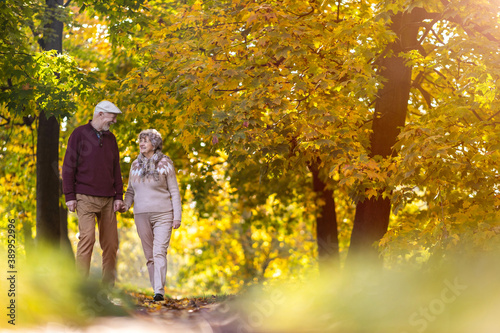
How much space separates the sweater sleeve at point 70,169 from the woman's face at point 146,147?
85 centimetres

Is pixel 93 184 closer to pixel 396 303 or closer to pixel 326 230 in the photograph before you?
pixel 396 303

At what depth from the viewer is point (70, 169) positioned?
750cm

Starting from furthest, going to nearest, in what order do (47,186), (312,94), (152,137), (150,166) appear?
1. (47,186)
2. (312,94)
3. (152,137)
4. (150,166)

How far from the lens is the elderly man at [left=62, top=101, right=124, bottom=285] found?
296 inches

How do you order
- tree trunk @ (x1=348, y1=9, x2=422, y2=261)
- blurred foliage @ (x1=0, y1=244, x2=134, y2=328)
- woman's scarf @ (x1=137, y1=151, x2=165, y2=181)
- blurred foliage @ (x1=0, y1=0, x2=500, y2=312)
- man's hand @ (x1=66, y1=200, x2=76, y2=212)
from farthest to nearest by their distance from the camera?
1. tree trunk @ (x1=348, y1=9, x2=422, y2=261)
2. blurred foliage @ (x1=0, y1=0, x2=500, y2=312)
3. woman's scarf @ (x1=137, y1=151, x2=165, y2=181)
4. man's hand @ (x1=66, y1=200, x2=76, y2=212)
5. blurred foliage @ (x1=0, y1=244, x2=134, y2=328)

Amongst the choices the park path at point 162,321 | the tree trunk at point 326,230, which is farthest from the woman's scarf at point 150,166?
the tree trunk at point 326,230

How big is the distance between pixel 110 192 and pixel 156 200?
0.60m

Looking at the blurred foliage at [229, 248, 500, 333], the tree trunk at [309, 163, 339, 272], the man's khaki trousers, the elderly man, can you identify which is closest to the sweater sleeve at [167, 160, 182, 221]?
the elderly man

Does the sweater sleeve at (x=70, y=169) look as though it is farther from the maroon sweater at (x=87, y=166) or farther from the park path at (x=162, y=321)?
the park path at (x=162, y=321)

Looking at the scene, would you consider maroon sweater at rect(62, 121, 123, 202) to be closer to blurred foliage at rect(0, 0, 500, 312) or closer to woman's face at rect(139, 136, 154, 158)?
woman's face at rect(139, 136, 154, 158)

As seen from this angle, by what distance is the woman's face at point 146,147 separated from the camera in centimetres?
804

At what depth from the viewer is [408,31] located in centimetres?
1088

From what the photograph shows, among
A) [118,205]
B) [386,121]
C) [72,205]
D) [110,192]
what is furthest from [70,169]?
[386,121]

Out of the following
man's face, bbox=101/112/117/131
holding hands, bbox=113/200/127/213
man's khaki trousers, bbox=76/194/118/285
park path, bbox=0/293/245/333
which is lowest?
park path, bbox=0/293/245/333
